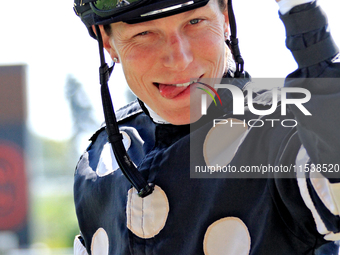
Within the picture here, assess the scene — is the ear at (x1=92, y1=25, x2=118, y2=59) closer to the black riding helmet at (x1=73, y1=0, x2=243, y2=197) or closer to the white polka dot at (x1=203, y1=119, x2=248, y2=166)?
the black riding helmet at (x1=73, y1=0, x2=243, y2=197)

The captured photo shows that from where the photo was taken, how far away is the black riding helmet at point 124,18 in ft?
4.75

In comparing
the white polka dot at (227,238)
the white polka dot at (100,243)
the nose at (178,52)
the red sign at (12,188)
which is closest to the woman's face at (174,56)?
the nose at (178,52)

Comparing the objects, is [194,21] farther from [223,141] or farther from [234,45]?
[223,141]

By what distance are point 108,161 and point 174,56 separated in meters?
0.71

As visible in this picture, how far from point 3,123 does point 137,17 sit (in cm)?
1136

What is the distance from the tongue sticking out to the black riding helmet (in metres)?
0.24

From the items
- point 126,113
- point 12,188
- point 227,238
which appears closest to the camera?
point 227,238

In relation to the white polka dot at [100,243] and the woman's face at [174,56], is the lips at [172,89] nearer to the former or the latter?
the woman's face at [174,56]

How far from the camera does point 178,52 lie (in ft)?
4.82

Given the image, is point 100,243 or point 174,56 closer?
point 174,56

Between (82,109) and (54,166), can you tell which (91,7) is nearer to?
(54,166)

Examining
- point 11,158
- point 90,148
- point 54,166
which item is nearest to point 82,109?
point 54,166

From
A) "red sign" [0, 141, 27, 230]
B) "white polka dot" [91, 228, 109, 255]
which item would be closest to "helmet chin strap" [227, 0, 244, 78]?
"white polka dot" [91, 228, 109, 255]

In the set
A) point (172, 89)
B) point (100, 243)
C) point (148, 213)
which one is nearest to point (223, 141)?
point (172, 89)
